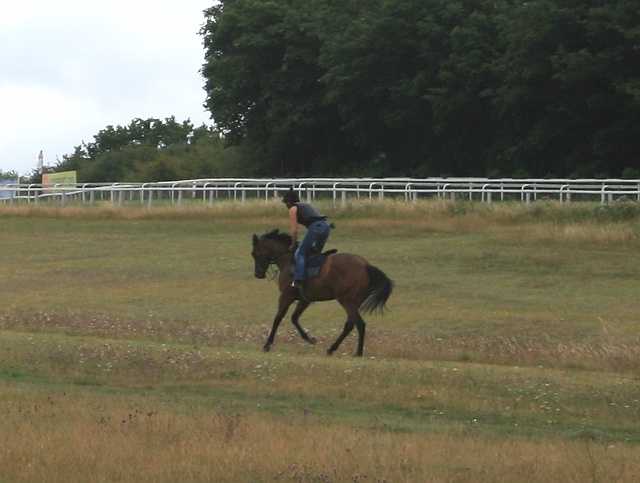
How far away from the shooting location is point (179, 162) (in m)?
85.4

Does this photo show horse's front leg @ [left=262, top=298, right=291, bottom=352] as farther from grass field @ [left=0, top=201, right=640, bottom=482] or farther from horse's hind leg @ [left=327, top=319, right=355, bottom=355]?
horse's hind leg @ [left=327, top=319, right=355, bottom=355]

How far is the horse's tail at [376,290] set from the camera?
1812 cm

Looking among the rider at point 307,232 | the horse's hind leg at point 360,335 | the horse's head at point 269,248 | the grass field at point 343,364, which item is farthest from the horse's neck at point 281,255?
the horse's hind leg at point 360,335

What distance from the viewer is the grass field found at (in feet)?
33.8

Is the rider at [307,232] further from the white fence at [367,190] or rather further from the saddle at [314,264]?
the white fence at [367,190]

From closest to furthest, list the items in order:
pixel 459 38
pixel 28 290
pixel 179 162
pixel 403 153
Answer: pixel 28 290 < pixel 459 38 < pixel 403 153 < pixel 179 162

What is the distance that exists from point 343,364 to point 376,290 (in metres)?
1.85

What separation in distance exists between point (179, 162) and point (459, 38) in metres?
26.4

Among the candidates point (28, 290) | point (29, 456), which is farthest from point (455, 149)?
point (29, 456)

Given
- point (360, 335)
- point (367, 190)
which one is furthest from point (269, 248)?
point (367, 190)

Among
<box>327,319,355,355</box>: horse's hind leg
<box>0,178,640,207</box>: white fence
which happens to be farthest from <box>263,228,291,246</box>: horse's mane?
<box>0,178,640,207</box>: white fence

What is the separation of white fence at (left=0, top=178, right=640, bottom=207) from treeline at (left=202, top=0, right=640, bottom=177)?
748 cm

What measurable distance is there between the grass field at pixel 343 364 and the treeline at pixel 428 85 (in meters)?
19.7

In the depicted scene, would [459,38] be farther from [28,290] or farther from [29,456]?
[29,456]
